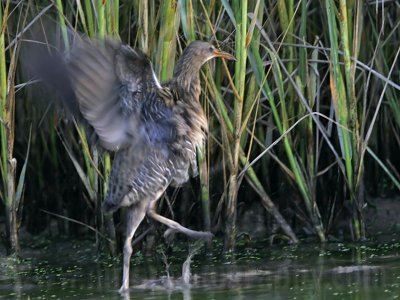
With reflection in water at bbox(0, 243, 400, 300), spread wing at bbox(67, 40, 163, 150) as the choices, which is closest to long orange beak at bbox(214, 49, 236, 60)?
spread wing at bbox(67, 40, 163, 150)

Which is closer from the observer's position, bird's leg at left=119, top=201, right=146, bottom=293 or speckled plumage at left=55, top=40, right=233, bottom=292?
speckled plumage at left=55, top=40, right=233, bottom=292

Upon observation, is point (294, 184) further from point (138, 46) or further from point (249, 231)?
point (138, 46)

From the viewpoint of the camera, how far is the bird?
661 cm

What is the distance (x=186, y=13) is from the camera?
7195 mm

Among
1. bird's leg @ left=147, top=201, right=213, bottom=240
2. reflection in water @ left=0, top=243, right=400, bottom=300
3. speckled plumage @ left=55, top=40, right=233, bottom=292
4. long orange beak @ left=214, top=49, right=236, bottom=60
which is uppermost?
long orange beak @ left=214, top=49, right=236, bottom=60

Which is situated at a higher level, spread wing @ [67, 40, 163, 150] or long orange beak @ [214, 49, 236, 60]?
long orange beak @ [214, 49, 236, 60]

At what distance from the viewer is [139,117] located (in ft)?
22.7

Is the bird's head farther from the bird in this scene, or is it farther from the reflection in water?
the reflection in water

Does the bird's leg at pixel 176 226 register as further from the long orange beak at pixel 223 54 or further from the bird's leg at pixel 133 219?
the long orange beak at pixel 223 54

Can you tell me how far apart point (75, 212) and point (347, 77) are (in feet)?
8.75

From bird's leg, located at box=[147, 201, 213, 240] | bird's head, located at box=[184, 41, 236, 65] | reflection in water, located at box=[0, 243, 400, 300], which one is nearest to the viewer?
reflection in water, located at box=[0, 243, 400, 300]

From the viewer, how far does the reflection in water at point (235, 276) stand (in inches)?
248

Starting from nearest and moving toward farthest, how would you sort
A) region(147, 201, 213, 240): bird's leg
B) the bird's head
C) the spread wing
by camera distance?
the spread wing < the bird's head < region(147, 201, 213, 240): bird's leg

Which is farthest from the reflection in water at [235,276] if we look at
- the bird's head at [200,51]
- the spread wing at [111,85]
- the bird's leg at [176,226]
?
the bird's head at [200,51]
